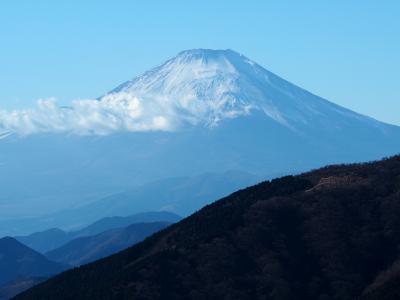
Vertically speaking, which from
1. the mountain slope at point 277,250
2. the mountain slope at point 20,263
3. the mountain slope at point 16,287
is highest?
the mountain slope at point 20,263

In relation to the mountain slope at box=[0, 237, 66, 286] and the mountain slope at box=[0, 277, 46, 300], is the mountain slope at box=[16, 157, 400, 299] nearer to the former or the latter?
the mountain slope at box=[0, 277, 46, 300]

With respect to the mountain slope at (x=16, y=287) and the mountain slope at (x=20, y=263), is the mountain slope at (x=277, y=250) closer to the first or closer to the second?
the mountain slope at (x=16, y=287)

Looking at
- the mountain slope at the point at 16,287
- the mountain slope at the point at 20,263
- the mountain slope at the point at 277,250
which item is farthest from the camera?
the mountain slope at the point at 20,263

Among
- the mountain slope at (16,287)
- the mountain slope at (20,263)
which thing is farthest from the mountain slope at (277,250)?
the mountain slope at (20,263)

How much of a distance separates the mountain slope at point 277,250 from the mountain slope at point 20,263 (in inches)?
3781

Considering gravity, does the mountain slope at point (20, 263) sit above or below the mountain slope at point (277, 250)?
above

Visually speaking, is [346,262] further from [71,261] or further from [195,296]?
[71,261]

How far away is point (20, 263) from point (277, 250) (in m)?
122

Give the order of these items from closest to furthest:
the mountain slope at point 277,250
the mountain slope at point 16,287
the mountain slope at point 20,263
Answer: the mountain slope at point 277,250 < the mountain slope at point 16,287 < the mountain slope at point 20,263

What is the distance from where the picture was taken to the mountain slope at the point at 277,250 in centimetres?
6462

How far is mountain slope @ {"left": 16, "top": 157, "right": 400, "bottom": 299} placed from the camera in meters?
64.6

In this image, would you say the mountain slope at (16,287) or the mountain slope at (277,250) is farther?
the mountain slope at (16,287)

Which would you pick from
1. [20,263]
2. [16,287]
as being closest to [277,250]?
[16,287]

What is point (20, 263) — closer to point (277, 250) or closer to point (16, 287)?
point (16, 287)
